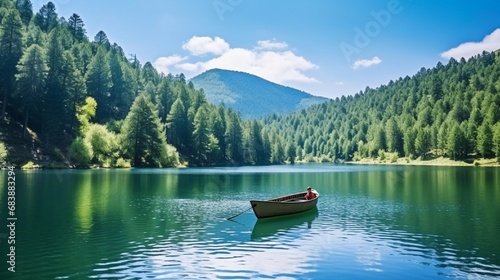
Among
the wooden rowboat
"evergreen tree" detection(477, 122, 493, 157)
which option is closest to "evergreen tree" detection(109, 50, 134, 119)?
the wooden rowboat

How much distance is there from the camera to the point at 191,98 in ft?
601

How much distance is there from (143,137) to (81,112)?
64.9ft

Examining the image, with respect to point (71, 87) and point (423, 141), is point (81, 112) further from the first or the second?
point (423, 141)

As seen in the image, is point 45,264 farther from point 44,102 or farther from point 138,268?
point 44,102

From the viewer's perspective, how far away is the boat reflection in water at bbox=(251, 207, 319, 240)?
109 ft

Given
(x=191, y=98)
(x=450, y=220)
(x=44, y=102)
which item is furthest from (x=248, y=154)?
→ (x=450, y=220)

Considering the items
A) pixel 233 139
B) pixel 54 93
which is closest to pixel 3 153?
pixel 54 93

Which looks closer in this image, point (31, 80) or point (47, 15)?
point (31, 80)

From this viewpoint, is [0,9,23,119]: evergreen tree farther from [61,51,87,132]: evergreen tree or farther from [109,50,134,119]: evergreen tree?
[109,50,134,119]: evergreen tree

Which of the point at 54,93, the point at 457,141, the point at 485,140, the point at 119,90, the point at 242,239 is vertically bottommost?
the point at 242,239

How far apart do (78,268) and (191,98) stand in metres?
165

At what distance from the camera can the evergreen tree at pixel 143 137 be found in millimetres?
120562

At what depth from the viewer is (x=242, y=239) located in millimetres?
29875

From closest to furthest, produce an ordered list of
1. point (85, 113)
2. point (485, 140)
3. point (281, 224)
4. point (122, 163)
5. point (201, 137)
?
point (281, 224) < point (122, 163) < point (85, 113) < point (485, 140) < point (201, 137)
